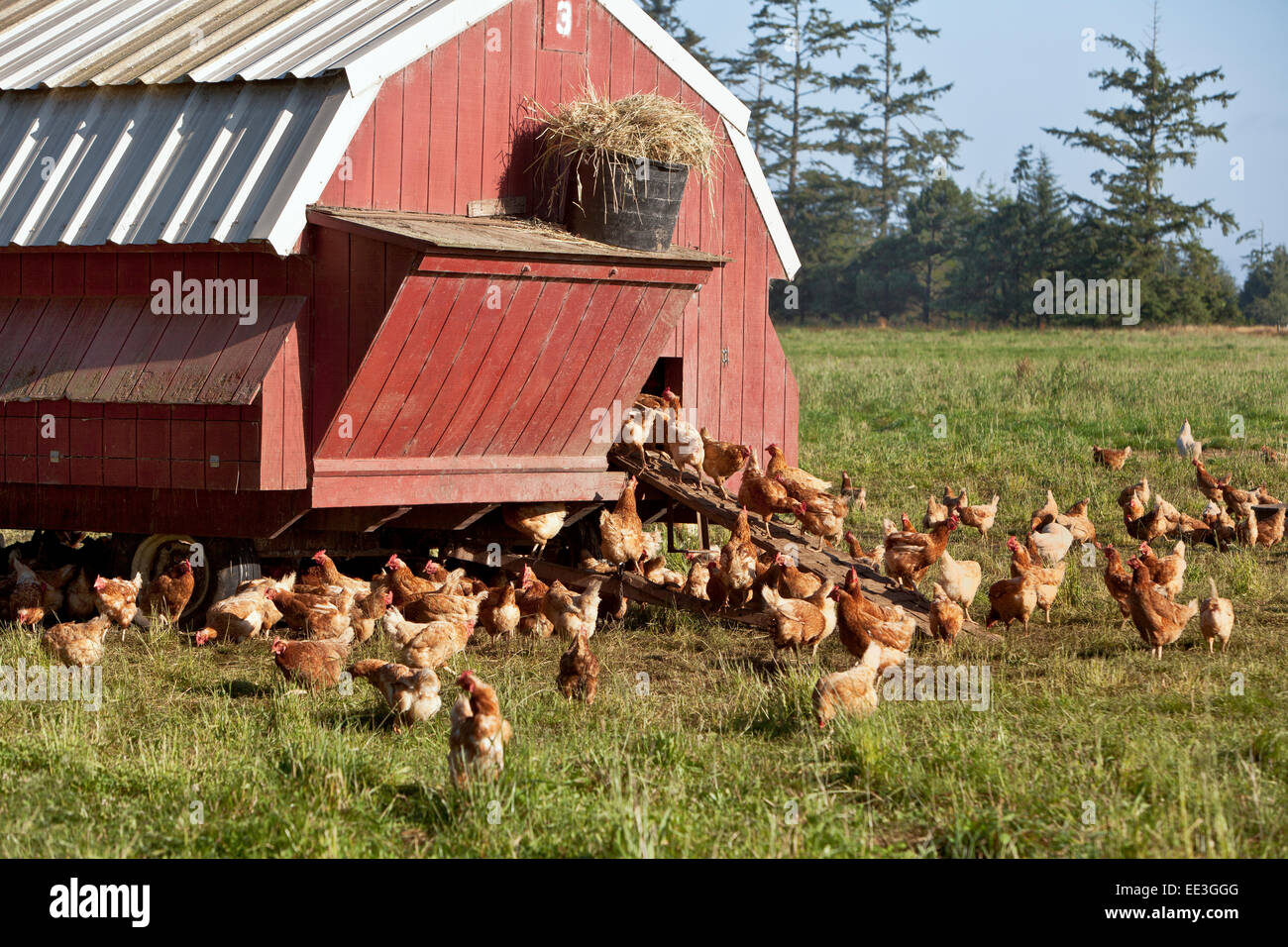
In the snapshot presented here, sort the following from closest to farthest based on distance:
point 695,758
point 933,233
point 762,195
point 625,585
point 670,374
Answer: point 695,758 < point 625,585 < point 670,374 < point 762,195 < point 933,233

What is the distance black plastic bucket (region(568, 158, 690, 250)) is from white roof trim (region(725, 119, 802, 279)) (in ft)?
5.05

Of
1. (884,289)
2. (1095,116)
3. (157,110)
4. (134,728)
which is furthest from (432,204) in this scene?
(884,289)

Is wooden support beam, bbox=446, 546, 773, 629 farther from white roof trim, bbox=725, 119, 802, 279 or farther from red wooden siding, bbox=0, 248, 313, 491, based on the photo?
white roof trim, bbox=725, 119, 802, 279

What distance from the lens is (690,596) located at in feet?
31.8

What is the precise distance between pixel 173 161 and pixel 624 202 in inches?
114

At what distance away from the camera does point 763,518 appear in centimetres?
1041

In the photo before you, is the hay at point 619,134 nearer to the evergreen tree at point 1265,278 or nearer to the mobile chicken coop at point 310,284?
the mobile chicken coop at point 310,284

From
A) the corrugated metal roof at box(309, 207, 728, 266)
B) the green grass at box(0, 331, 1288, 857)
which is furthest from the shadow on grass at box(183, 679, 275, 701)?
the corrugated metal roof at box(309, 207, 728, 266)

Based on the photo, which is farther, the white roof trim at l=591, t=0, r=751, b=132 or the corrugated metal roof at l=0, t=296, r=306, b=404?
the white roof trim at l=591, t=0, r=751, b=132

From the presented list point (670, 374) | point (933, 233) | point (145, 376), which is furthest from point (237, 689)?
point (933, 233)

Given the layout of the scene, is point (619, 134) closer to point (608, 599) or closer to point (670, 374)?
point (670, 374)

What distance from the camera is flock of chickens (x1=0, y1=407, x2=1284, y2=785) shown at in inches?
312

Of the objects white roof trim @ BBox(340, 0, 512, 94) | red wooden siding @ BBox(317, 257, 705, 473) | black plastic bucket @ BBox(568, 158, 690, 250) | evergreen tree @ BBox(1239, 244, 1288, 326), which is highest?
evergreen tree @ BBox(1239, 244, 1288, 326)

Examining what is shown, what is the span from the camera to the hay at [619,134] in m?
9.66
